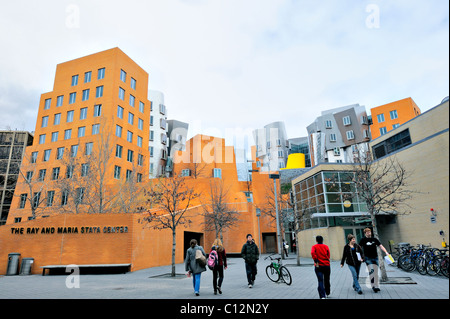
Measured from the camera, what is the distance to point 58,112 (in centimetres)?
4188

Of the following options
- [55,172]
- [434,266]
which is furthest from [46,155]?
[434,266]

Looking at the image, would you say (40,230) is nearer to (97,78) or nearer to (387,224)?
(387,224)

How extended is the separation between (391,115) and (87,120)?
52098 millimetres

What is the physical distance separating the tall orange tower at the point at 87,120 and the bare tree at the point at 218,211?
9787mm

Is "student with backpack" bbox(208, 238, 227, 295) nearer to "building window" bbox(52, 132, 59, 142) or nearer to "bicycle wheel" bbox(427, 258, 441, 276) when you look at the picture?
"bicycle wheel" bbox(427, 258, 441, 276)

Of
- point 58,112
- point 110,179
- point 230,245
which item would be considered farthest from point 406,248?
point 58,112

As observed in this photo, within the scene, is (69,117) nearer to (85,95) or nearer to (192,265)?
(85,95)

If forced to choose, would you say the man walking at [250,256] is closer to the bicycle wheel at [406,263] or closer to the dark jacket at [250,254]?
the dark jacket at [250,254]

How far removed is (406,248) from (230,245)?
67.9 feet

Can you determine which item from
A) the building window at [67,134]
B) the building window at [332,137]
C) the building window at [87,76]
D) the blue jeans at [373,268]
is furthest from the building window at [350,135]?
the blue jeans at [373,268]

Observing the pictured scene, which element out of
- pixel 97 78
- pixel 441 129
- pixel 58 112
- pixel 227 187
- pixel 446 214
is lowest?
pixel 446 214

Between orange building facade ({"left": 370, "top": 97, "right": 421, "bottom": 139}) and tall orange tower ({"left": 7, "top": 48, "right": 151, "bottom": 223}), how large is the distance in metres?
42.8

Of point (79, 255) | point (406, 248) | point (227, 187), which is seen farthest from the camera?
point (227, 187)

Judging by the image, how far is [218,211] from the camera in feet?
98.0
